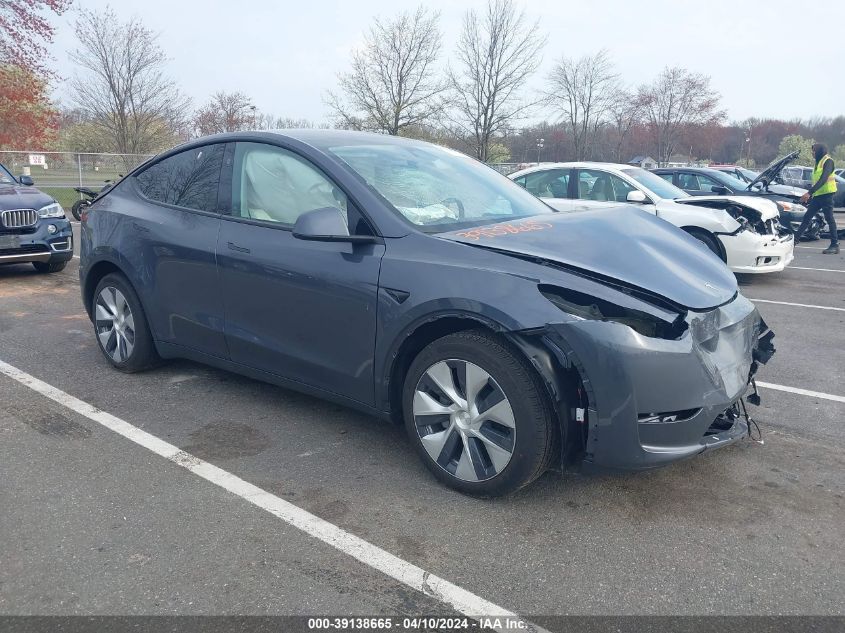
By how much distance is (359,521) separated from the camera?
2895 millimetres

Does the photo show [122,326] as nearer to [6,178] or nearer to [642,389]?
[642,389]

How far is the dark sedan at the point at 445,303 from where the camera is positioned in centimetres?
276

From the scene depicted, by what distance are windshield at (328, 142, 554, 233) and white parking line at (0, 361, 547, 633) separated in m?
1.43

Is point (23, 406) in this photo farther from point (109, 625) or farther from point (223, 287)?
point (109, 625)

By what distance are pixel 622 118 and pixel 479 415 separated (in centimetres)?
3660

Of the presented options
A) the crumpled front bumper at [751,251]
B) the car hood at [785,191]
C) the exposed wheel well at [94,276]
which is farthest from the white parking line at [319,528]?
the car hood at [785,191]

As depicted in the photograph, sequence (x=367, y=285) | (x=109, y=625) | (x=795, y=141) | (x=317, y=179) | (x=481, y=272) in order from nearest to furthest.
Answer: (x=109, y=625), (x=481, y=272), (x=367, y=285), (x=317, y=179), (x=795, y=141)

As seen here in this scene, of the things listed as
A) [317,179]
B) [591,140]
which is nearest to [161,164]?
[317,179]

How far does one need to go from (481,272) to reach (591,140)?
114ft

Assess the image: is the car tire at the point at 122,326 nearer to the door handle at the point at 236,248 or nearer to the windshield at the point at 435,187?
the door handle at the point at 236,248

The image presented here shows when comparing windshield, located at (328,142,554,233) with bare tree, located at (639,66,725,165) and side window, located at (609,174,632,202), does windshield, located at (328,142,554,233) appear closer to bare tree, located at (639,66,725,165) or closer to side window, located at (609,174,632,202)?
side window, located at (609,174,632,202)

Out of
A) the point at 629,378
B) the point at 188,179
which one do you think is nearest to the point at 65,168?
the point at 188,179

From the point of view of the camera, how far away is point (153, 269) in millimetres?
4293

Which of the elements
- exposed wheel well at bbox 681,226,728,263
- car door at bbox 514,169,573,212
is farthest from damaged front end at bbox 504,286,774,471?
car door at bbox 514,169,573,212
